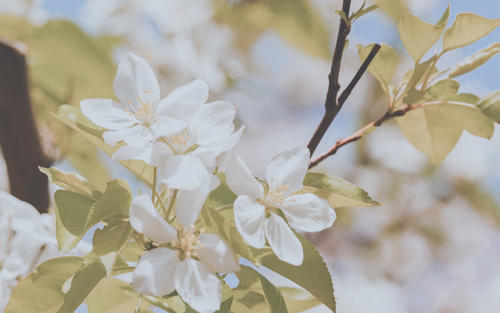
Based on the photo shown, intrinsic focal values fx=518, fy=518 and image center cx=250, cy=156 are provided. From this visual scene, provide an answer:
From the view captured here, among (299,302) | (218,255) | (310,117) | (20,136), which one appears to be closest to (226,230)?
(218,255)

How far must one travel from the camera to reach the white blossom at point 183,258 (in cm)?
30

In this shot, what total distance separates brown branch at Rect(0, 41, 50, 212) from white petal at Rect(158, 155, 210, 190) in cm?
46

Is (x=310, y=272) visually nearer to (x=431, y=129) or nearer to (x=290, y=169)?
(x=290, y=169)

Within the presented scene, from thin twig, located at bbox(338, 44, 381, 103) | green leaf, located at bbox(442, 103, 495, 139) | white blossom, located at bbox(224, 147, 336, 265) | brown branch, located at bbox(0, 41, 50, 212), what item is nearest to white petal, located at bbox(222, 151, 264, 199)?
white blossom, located at bbox(224, 147, 336, 265)

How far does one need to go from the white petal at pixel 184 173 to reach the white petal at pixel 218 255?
0.12 ft

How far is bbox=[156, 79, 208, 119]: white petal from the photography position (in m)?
0.35

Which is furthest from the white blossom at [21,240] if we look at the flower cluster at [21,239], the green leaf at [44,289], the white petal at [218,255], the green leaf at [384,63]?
the green leaf at [384,63]

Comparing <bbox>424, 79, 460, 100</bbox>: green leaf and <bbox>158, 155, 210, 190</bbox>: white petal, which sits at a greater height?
<bbox>424, 79, 460, 100</bbox>: green leaf

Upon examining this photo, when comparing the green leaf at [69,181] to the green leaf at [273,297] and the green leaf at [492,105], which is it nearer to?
the green leaf at [273,297]

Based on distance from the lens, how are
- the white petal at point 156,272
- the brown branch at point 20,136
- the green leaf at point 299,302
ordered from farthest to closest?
1. the brown branch at point 20,136
2. the green leaf at point 299,302
3. the white petal at point 156,272

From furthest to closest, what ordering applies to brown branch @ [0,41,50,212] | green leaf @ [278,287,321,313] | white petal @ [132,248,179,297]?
brown branch @ [0,41,50,212] → green leaf @ [278,287,321,313] → white petal @ [132,248,179,297]

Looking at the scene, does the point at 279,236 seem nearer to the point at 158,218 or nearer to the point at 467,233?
the point at 158,218

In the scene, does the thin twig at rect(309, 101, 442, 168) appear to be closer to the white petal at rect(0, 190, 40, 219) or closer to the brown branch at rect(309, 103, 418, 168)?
the brown branch at rect(309, 103, 418, 168)

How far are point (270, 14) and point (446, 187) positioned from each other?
110 cm
